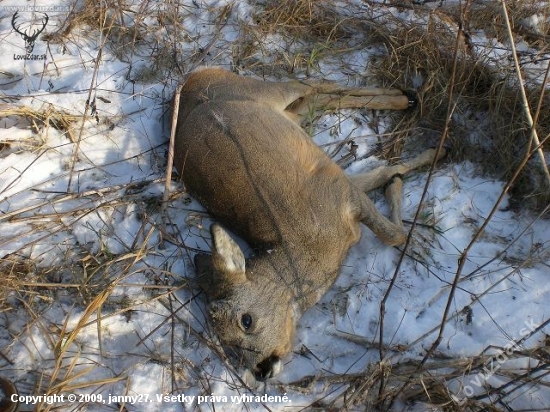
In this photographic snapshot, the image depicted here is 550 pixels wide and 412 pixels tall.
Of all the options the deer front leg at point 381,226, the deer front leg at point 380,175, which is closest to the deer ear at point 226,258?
the deer front leg at point 381,226

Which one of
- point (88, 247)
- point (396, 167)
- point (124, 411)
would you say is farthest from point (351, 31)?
point (124, 411)

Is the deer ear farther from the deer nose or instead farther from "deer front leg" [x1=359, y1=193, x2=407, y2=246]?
"deer front leg" [x1=359, y1=193, x2=407, y2=246]

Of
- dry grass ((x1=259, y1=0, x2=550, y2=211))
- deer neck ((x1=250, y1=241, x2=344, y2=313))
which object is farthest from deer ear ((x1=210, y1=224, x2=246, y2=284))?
dry grass ((x1=259, y1=0, x2=550, y2=211))

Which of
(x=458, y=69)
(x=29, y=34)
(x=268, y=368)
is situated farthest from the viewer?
(x=29, y=34)

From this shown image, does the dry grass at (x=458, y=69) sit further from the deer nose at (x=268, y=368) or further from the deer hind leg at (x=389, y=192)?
the deer nose at (x=268, y=368)

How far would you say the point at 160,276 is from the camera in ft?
11.6

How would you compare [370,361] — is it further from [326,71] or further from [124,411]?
[326,71]

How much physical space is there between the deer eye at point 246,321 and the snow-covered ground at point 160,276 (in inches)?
10.5

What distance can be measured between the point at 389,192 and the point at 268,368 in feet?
5.43

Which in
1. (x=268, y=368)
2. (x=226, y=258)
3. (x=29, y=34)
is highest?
(x=29, y=34)

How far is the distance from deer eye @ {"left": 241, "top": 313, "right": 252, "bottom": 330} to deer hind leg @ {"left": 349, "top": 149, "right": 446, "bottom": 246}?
110 centimetres

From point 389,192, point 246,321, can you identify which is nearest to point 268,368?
point 246,321

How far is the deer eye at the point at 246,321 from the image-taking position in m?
3.15

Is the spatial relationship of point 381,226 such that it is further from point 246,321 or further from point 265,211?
point 246,321
